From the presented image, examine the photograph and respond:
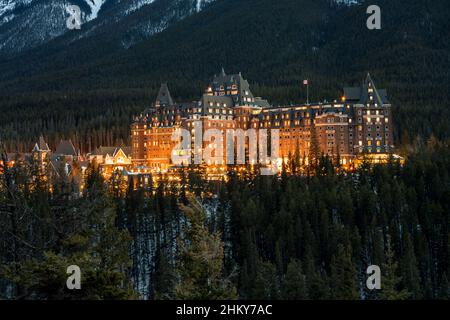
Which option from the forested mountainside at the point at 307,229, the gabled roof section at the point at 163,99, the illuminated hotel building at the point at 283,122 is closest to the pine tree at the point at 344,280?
the forested mountainside at the point at 307,229

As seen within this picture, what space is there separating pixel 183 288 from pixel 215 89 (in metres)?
163

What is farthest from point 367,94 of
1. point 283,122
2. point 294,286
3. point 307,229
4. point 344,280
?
point 294,286

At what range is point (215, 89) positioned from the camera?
190m

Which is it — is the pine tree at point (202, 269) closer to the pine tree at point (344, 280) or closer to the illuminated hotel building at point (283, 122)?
the pine tree at point (344, 280)

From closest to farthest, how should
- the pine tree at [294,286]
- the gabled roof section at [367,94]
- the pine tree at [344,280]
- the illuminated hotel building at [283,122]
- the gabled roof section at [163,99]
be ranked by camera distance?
the pine tree at [344,280], the pine tree at [294,286], the illuminated hotel building at [283,122], the gabled roof section at [367,94], the gabled roof section at [163,99]

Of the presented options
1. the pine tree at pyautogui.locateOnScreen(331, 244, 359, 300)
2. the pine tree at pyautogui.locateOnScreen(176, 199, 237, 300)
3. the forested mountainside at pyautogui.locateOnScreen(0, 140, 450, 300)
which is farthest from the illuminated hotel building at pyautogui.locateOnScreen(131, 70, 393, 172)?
the pine tree at pyautogui.locateOnScreen(176, 199, 237, 300)

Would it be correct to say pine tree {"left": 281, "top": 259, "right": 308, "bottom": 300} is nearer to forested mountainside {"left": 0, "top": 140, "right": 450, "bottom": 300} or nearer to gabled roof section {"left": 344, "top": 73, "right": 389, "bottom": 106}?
forested mountainside {"left": 0, "top": 140, "right": 450, "bottom": 300}

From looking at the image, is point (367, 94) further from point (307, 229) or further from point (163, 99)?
point (307, 229)

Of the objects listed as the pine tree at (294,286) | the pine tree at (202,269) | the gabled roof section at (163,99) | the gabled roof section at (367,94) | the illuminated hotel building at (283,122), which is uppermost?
the gabled roof section at (163,99)

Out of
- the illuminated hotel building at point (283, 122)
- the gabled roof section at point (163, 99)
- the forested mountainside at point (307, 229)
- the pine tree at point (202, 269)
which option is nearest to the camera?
the pine tree at point (202, 269)

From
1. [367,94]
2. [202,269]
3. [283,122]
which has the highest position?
[367,94]

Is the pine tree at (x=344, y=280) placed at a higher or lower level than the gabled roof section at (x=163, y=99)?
lower

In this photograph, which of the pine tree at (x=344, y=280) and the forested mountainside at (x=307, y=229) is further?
the forested mountainside at (x=307, y=229)
